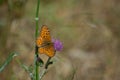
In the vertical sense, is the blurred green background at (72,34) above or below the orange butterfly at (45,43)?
below

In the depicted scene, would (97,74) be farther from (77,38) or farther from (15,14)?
(15,14)

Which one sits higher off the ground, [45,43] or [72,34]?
[45,43]

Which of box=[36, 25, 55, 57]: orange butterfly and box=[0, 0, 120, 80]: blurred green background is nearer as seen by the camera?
box=[36, 25, 55, 57]: orange butterfly

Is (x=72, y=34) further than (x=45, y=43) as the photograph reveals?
Yes

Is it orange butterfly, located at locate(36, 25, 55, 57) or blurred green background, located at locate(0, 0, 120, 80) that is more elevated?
orange butterfly, located at locate(36, 25, 55, 57)
